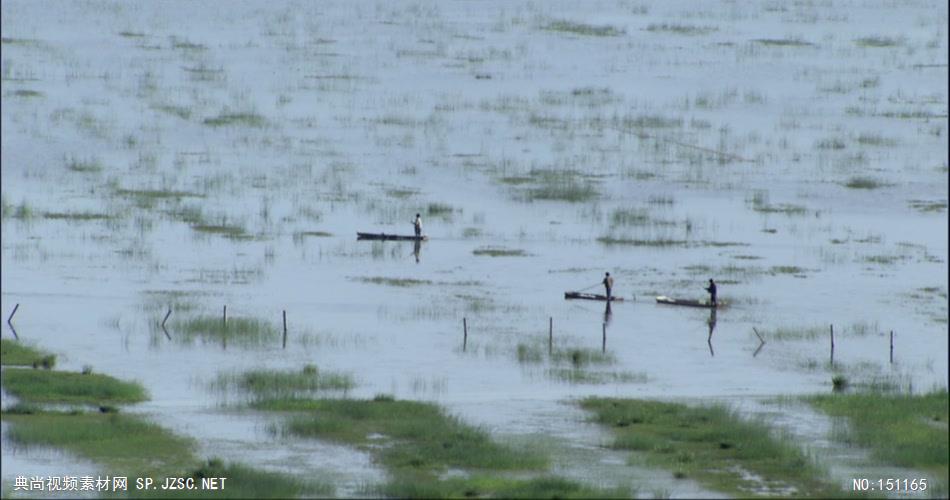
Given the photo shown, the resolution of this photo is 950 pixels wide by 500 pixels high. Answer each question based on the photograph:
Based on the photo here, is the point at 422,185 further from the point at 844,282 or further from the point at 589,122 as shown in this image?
the point at 844,282

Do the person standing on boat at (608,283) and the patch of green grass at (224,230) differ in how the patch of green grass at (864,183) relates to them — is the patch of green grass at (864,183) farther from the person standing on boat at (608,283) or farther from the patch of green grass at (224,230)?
the patch of green grass at (224,230)

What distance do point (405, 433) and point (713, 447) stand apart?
451cm

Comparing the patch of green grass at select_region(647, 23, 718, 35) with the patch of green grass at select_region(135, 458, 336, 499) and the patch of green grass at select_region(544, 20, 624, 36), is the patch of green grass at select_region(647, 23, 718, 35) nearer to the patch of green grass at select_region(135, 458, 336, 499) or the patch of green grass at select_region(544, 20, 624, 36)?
the patch of green grass at select_region(544, 20, 624, 36)

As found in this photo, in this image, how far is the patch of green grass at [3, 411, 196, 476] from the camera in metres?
27.5

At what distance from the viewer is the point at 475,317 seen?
4244 cm

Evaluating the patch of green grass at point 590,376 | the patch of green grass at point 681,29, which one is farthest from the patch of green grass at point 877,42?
the patch of green grass at point 590,376

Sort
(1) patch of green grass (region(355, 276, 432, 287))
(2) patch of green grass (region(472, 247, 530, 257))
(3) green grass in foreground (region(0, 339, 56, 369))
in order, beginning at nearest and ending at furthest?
(3) green grass in foreground (region(0, 339, 56, 369)), (1) patch of green grass (region(355, 276, 432, 287)), (2) patch of green grass (region(472, 247, 530, 257))

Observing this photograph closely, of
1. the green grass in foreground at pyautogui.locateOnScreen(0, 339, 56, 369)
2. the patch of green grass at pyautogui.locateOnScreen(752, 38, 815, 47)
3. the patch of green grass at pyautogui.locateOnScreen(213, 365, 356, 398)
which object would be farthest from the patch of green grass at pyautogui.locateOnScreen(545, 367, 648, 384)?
the patch of green grass at pyautogui.locateOnScreen(752, 38, 815, 47)

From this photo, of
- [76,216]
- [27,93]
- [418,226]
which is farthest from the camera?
[27,93]

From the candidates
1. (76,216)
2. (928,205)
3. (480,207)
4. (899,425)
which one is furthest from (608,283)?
(928,205)

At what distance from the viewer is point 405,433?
2939 cm

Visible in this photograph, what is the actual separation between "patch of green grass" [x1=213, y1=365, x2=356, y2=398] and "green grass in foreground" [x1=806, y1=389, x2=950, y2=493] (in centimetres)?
799

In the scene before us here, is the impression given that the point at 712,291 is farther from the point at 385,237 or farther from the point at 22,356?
the point at 22,356

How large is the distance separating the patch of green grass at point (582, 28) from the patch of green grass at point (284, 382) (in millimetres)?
59681
